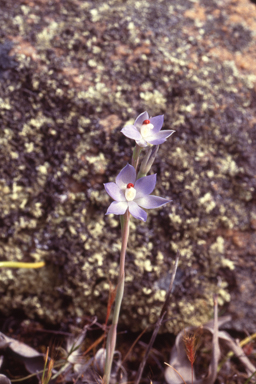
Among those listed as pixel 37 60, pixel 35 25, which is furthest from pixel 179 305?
pixel 35 25

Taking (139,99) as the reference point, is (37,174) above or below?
below

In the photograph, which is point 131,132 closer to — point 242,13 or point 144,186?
point 144,186

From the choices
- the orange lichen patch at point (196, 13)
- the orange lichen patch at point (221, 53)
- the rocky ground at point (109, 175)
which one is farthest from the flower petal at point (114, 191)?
the orange lichen patch at point (196, 13)

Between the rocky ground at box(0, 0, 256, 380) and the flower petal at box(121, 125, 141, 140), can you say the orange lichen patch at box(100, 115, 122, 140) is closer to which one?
the rocky ground at box(0, 0, 256, 380)

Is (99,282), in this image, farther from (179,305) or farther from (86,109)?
(86,109)

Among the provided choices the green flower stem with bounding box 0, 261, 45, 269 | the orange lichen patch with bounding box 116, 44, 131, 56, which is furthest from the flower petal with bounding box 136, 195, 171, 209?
the orange lichen patch with bounding box 116, 44, 131, 56

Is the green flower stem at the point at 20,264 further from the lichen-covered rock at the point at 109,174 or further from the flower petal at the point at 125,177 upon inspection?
the flower petal at the point at 125,177

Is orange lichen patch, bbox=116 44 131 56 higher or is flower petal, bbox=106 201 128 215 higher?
orange lichen patch, bbox=116 44 131 56
